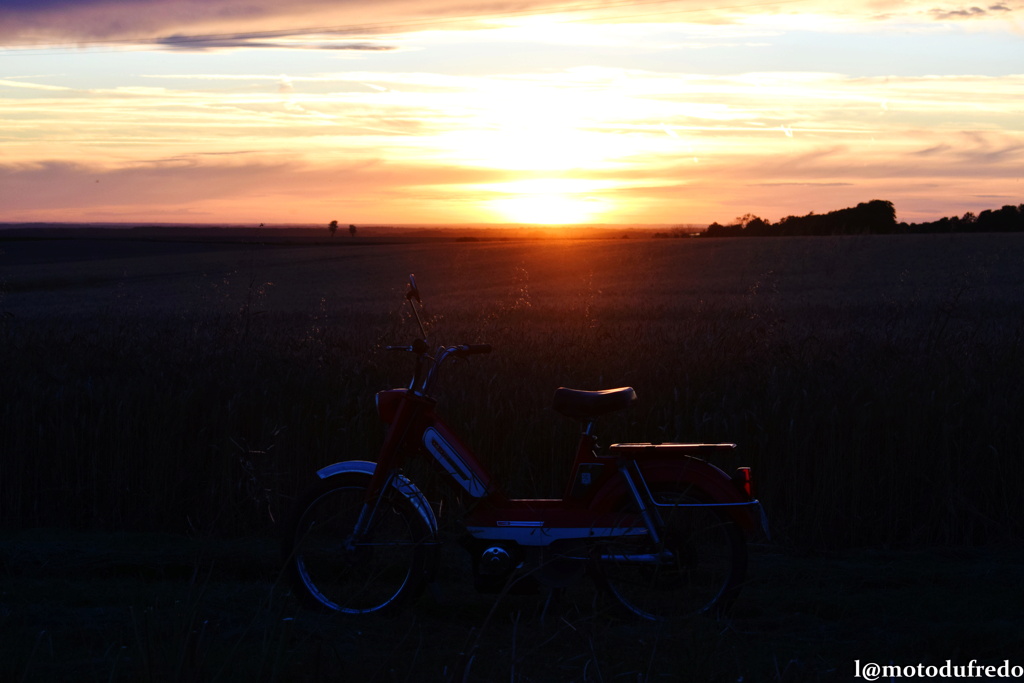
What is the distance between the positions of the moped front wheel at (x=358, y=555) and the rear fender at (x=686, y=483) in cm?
89

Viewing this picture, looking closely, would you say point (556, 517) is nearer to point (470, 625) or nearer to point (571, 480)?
point (571, 480)

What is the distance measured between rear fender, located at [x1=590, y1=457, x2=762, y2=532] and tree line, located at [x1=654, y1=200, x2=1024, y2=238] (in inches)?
2186

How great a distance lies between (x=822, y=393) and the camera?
6688 millimetres

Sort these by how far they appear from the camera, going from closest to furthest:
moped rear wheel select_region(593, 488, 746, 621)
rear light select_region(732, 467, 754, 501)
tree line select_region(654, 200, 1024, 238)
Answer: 1. moped rear wheel select_region(593, 488, 746, 621)
2. rear light select_region(732, 467, 754, 501)
3. tree line select_region(654, 200, 1024, 238)

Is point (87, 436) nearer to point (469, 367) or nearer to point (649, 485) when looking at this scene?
point (469, 367)

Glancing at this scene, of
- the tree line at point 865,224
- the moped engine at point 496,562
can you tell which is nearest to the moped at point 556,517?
the moped engine at point 496,562

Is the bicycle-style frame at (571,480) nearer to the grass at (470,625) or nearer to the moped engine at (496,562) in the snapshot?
the moped engine at (496,562)

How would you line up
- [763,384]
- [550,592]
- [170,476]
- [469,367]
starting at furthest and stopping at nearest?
[469,367] < [763,384] < [170,476] < [550,592]

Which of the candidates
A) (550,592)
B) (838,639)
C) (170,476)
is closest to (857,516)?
(838,639)

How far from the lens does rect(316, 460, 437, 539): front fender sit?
183 inches

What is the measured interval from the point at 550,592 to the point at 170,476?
10.1 feet

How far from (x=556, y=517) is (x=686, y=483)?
25.0 inches

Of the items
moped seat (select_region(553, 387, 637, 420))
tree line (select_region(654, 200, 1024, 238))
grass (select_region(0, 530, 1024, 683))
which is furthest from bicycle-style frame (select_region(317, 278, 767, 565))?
tree line (select_region(654, 200, 1024, 238))

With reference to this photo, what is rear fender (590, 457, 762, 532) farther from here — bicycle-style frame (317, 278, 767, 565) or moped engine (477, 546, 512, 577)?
moped engine (477, 546, 512, 577)
